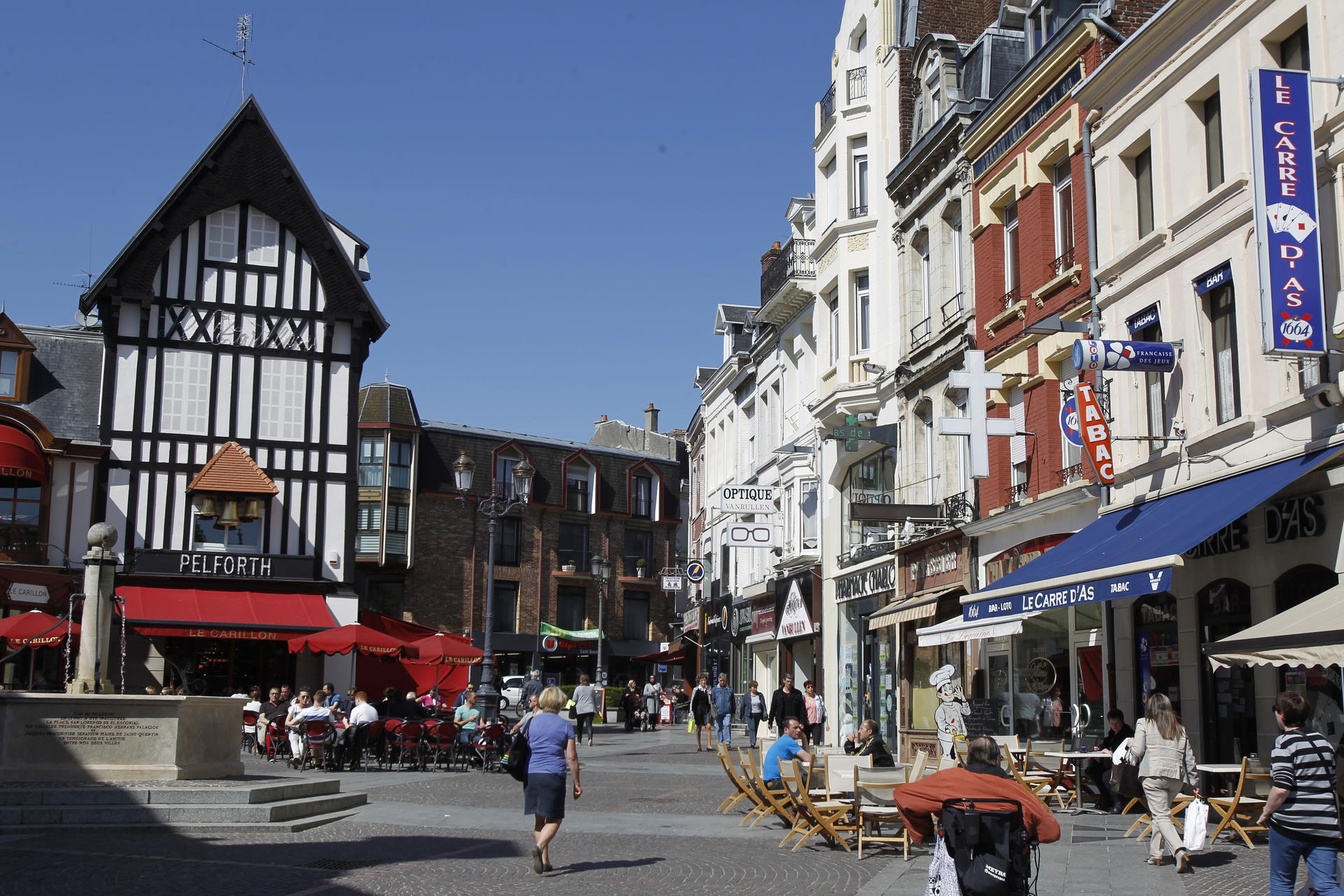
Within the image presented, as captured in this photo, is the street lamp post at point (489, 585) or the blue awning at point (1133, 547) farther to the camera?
the street lamp post at point (489, 585)

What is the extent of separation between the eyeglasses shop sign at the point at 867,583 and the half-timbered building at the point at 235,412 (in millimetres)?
11980

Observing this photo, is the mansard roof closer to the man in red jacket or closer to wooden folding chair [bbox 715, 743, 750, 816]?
wooden folding chair [bbox 715, 743, 750, 816]

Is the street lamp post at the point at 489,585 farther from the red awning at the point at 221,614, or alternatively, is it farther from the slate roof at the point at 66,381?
the slate roof at the point at 66,381

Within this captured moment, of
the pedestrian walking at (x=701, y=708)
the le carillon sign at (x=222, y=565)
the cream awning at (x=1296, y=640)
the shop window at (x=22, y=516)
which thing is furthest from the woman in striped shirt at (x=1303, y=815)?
the shop window at (x=22, y=516)

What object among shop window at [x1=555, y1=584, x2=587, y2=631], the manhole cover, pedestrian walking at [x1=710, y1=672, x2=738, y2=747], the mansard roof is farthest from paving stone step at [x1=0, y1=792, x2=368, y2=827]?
shop window at [x1=555, y1=584, x2=587, y2=631]

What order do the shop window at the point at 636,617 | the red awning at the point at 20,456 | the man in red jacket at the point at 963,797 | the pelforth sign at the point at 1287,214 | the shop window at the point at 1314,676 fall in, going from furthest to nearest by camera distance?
the shop window at the point at 636,617 < the red awning at the point at 20,456 < the shop window at the point at 1314,676 < the pelforth sign at the point at 1287,214 < the man in red jacket at the point at 963,797

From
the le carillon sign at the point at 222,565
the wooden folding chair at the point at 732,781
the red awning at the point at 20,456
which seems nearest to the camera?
the wooden folding chair at the point at 732,781

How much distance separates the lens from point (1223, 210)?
15164 mm

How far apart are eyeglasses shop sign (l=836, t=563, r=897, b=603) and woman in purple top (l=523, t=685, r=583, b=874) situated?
659 inches

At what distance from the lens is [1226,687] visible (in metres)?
15.3

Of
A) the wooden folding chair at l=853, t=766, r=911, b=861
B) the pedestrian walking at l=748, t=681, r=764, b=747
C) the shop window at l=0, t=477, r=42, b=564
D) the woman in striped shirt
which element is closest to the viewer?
the woman in striped shirt

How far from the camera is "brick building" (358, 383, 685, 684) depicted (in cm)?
5612

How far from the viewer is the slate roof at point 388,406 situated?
56.3 m

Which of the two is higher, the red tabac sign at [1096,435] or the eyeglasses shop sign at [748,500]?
the eyeglasses shop sign at [748,500]
